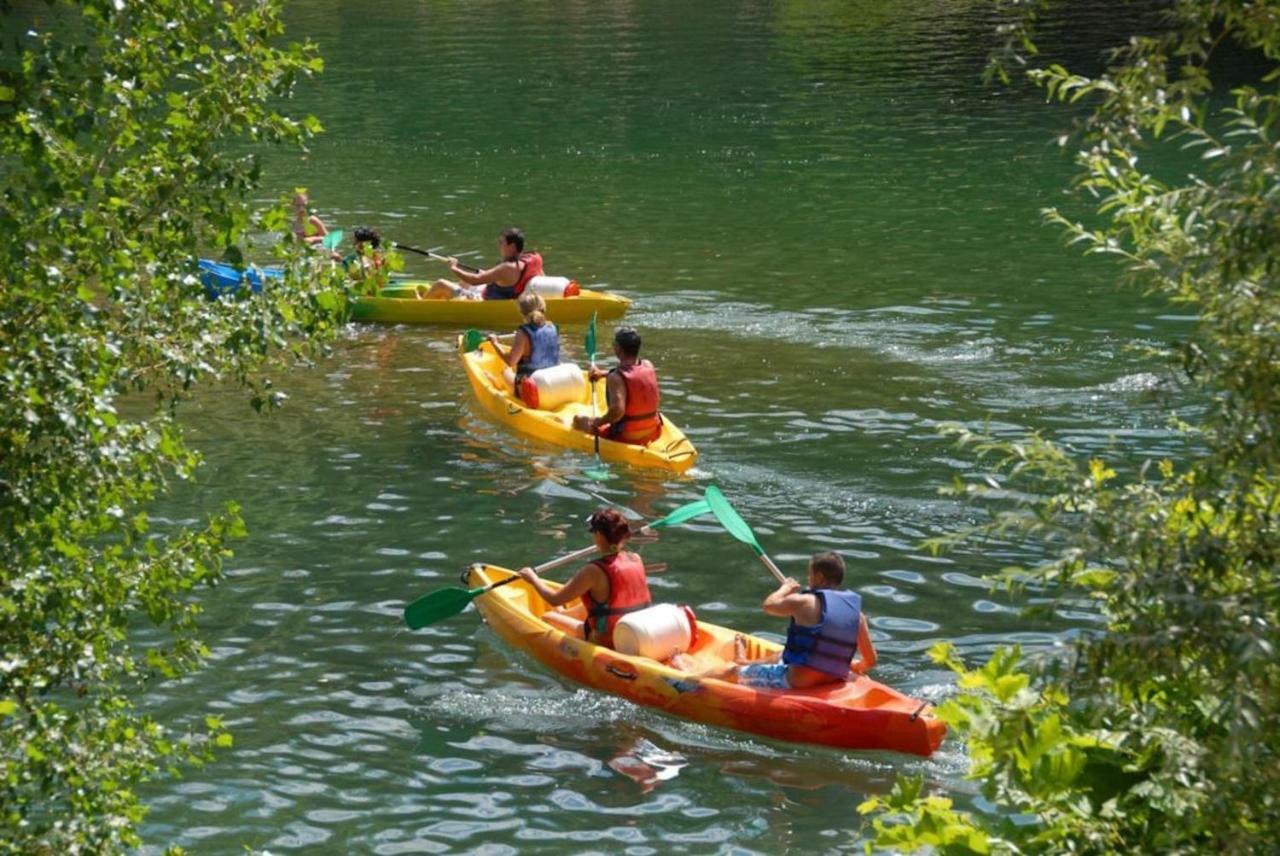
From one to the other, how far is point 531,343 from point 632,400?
215 centimetres

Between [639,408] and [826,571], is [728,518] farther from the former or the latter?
[639,408]

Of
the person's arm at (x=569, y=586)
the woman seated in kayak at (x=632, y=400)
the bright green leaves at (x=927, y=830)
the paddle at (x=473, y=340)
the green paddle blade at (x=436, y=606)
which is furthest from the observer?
the paddle at (x=473, y=340)

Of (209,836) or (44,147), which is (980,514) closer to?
(209,836)

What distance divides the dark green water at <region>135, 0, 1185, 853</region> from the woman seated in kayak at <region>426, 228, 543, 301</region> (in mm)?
953

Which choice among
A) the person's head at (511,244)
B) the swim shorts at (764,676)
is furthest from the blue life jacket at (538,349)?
the swim shorts at (764,676)

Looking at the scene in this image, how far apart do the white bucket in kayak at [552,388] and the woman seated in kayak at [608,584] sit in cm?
529

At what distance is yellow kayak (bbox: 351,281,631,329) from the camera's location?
20922 millimetres

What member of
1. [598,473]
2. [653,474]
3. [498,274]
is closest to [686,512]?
[653,474]

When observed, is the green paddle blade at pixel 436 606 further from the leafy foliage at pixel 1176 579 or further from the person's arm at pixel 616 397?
the leafy foliage at pixel 1176 579

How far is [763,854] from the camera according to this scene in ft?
30.1

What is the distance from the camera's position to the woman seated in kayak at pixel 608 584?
11.6m

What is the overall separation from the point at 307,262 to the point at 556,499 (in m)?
6.68

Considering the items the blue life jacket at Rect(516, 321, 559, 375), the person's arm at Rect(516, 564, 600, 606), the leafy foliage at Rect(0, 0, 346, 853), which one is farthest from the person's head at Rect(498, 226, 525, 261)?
the leafy foliage at Rect(0, 0, 346, 853)

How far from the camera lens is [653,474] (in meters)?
15.4
